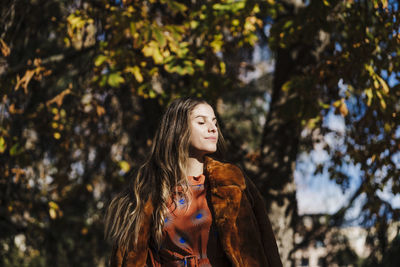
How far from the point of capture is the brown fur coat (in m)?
2.55

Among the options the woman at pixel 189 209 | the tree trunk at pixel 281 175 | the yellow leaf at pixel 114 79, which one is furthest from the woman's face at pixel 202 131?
the tree trunk at pixel 281 175

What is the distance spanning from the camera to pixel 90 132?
6938 millimetres

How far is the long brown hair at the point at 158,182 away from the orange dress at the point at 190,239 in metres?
0.05

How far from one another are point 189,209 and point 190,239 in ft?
0.58

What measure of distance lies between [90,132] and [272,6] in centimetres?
320

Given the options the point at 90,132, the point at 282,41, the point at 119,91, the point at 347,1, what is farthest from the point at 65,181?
the point at 347,1

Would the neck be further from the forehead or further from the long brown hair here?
the forehead

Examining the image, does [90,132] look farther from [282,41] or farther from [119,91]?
[282,41]

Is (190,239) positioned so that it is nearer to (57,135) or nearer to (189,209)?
(189,209)

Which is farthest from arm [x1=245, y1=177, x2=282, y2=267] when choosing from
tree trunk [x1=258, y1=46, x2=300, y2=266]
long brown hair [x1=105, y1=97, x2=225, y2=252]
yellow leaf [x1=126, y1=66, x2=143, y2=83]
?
tree trunk [x1=258, y1=46, x2=300, y2=266]

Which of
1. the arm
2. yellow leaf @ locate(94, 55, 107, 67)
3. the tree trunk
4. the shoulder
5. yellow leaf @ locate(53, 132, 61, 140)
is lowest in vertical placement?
the tree trunk

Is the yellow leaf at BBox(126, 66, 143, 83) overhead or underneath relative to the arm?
overhead

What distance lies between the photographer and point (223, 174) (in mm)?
2764

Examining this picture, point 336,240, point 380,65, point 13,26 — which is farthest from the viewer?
point 336,240
